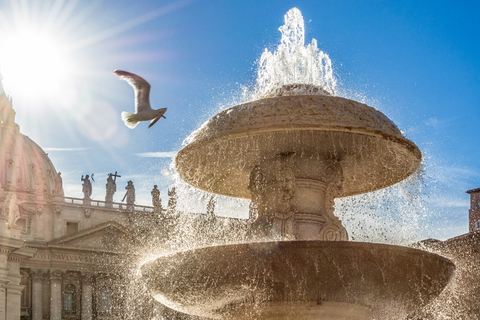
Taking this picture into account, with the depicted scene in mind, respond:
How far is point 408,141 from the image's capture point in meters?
7.41

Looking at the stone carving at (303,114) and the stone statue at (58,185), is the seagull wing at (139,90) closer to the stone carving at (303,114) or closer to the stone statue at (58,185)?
the stone carving at (303,114)

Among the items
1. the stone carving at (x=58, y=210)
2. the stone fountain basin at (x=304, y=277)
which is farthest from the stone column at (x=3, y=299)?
the stone carving at (x=58, y=210)

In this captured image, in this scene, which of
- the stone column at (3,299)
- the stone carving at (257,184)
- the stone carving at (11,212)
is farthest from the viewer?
the stone carving at (11,212)

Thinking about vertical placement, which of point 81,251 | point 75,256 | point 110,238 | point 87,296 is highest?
point 110,238

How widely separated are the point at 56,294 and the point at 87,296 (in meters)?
1.95

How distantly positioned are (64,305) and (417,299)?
138 ft

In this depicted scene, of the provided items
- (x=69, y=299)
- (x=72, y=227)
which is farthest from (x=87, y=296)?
(x=72, y=227)

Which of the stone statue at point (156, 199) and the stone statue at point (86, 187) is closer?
the stone statue at point (156, 199)

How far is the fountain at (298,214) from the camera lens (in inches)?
251

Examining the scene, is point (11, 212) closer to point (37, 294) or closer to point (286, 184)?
point (286, 184)

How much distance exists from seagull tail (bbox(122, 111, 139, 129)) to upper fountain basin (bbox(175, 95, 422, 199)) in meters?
0.57

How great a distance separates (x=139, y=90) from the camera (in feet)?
25.5

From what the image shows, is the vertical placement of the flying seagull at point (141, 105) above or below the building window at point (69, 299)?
above

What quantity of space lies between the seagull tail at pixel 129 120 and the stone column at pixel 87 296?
4035 centimetres
